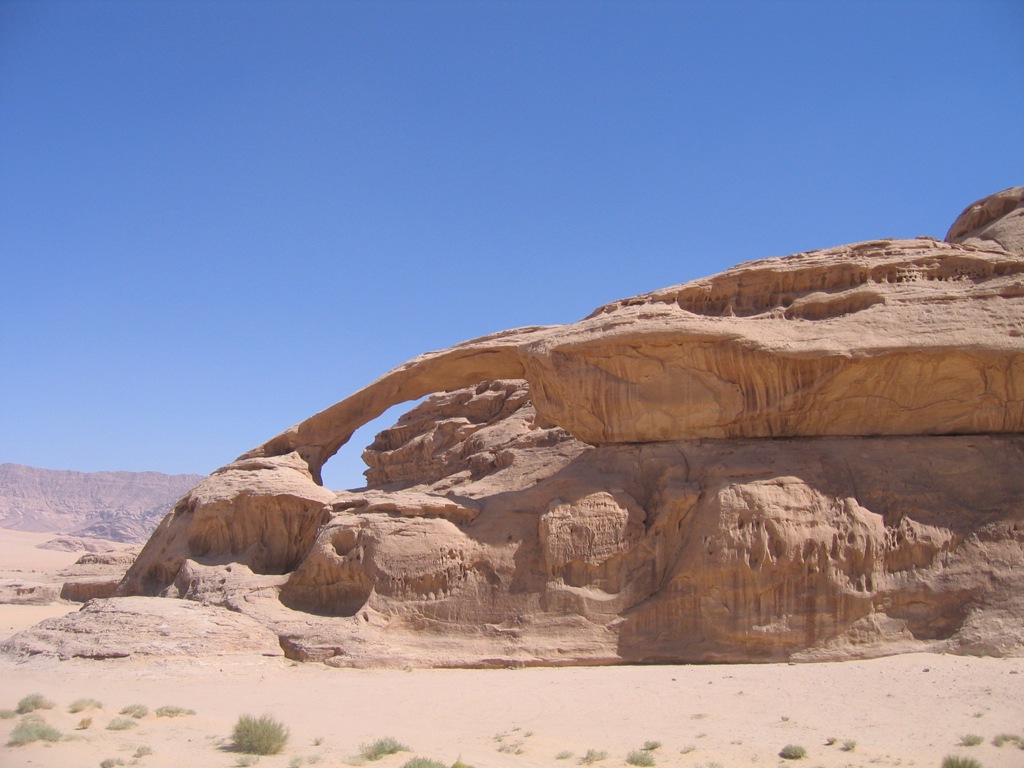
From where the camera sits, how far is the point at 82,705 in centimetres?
1073

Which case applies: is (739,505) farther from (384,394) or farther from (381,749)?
(384,394)

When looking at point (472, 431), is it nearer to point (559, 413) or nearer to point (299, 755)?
point (559, 413)

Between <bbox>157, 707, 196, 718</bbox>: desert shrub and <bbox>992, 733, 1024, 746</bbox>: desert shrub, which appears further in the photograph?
<bbox>157, 707, 196, 718</bbox>: desert shrub

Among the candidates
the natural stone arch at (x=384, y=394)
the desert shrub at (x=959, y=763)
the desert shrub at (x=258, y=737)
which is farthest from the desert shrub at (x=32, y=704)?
the desert shrub at (x=959, y=763)

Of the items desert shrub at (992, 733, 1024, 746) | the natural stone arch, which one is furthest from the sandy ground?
the natural stone arch

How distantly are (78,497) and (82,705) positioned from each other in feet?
501

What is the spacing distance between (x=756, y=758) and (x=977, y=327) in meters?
8.09

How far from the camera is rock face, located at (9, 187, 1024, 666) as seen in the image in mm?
12992

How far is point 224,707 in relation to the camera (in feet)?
36.9

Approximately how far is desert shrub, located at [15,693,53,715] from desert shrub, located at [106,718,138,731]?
1039 millimetres

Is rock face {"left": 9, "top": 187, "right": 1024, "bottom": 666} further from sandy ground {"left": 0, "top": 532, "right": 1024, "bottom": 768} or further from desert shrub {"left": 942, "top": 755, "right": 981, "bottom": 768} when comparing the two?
desert shrub {"left": 942, "top": 755, "right": 981, "bottom": 768}

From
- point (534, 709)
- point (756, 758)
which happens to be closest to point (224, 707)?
point (534, 709)

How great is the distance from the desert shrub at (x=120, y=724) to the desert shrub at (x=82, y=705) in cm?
63

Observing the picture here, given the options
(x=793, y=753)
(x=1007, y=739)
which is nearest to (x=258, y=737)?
(x=793, y=753)
